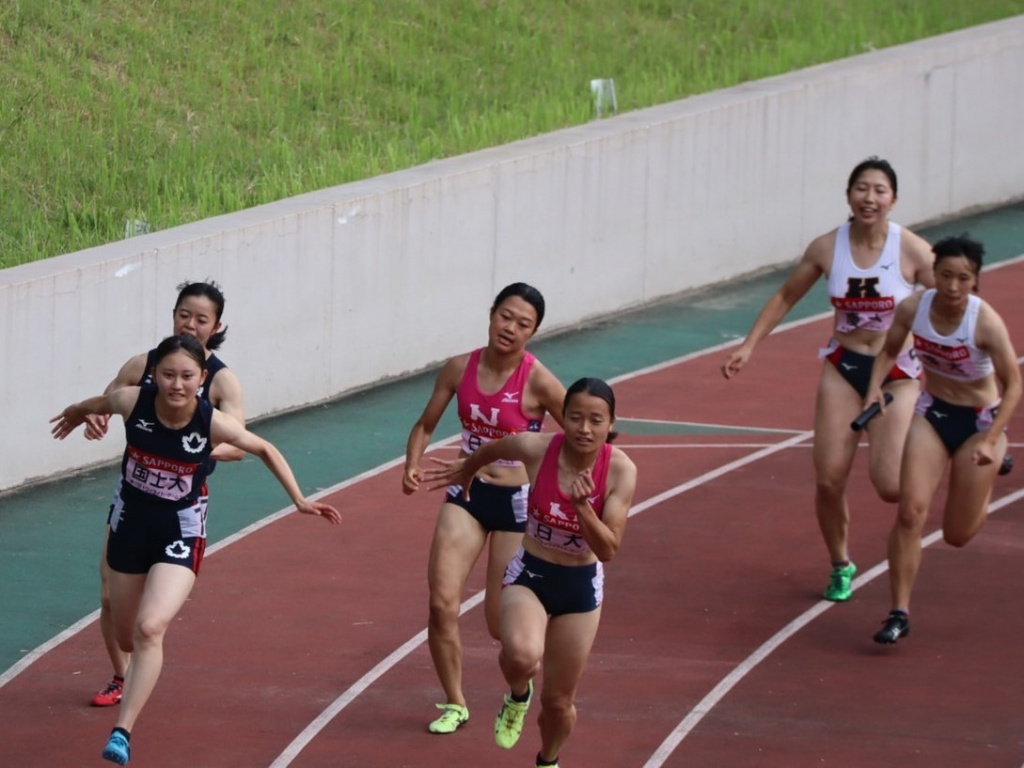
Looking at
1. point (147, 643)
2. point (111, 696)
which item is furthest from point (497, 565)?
point (111, 696)

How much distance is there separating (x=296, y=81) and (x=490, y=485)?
10629 mm

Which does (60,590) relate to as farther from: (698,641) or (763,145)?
(763,145)

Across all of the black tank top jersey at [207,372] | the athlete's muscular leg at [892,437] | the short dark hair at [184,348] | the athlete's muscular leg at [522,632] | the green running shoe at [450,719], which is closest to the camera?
the athlete's muscular leg at [522,632]

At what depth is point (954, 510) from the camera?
415 inches

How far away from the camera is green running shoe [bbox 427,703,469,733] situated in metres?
9.43

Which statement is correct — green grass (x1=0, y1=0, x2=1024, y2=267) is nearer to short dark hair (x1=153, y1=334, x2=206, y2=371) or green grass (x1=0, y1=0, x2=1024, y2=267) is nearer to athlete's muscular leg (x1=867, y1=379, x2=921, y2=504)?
short dark hair (x1=153, y1=334, x2=206, y2=371)

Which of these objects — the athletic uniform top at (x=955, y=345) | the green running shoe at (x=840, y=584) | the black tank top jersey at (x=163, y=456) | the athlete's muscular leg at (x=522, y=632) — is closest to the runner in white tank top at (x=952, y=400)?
the athletic uniform top at (x=955, y=345)

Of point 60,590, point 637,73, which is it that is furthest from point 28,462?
point 637,73

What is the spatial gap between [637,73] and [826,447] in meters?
11.3

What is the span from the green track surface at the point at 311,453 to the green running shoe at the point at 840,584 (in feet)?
11.3

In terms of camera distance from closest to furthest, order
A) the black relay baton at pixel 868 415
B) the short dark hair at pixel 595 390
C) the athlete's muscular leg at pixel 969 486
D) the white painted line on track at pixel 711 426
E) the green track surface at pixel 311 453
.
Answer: the short dark hair at pixel 595 390 < the athlete's muscular leg at pixel 969 486 < the black relay baton at pixel 868 415 < the green track surface at pixel 311 453 < the white painted line on track at pixel 711 426

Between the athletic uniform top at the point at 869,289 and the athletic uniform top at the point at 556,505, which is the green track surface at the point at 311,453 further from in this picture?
the athletic uniform top at the point at 869,289

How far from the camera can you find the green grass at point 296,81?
16.5 meters

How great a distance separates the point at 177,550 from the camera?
8875 mm
